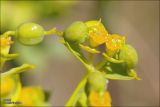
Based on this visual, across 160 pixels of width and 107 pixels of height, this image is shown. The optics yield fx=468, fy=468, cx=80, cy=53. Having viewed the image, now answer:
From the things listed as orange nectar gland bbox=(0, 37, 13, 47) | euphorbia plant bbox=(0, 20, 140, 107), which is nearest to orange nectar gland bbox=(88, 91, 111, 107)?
euphorbia plant bbox=(0, 20, 140, 107)

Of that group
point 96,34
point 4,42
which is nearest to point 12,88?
point 4,42

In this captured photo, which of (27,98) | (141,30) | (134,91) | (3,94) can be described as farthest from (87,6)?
(3,94)

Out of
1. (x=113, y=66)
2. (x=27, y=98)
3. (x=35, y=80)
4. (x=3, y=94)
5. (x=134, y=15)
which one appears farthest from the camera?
(x=134, y=15)

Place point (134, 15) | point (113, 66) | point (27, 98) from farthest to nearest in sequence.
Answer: point (134, 15) < point (27, 98) < point (113, 66)

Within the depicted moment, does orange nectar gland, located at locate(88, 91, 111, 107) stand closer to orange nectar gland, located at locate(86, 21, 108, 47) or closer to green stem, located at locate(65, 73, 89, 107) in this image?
green stem, located at locate(65, 73, 89, 107)

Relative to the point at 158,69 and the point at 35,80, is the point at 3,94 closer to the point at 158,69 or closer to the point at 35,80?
the point at 35,80

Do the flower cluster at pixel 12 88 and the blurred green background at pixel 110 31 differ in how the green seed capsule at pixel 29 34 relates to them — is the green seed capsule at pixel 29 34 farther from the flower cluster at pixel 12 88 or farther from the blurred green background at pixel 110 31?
the blurred green background at pixel 110 31
